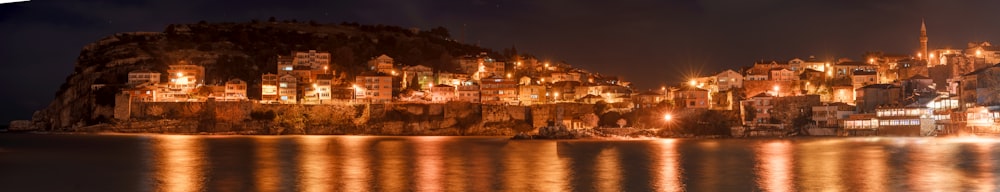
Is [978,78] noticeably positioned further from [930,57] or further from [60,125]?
[60,125]

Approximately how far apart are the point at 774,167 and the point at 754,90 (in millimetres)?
12107

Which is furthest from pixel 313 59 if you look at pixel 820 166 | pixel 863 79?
pixel 820 166

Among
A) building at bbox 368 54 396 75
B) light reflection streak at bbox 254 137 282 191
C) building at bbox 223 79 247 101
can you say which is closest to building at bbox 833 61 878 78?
building at bbox 368 54 396 75

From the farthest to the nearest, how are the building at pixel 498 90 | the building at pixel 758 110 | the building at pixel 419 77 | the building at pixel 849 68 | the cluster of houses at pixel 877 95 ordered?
the building at pixel 419 77 < the building at pixel 498 90 < the building at pixel 849 68 < the building at pixel 758 110 < the cluster of houses at pixel 877 95

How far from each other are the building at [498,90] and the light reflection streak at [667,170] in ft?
32.9

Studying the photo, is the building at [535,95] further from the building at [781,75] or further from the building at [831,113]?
the building at [831,113]

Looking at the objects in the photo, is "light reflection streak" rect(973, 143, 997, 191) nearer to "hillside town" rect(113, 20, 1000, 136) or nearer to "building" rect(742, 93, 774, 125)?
"hillside town" rect(113, 20, 1000, 136)

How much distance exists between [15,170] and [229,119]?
1105 cm

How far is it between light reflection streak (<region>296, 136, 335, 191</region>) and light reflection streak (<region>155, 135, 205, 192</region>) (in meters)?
1.04

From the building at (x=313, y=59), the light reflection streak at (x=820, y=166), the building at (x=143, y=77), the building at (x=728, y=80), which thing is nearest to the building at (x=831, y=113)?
the building at (x=728, y=80)

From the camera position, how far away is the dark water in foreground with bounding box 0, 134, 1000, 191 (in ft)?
26.3

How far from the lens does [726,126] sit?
19.6m

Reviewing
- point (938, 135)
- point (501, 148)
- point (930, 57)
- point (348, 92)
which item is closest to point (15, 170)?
point (501, 148)

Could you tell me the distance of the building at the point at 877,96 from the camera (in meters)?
19.4
